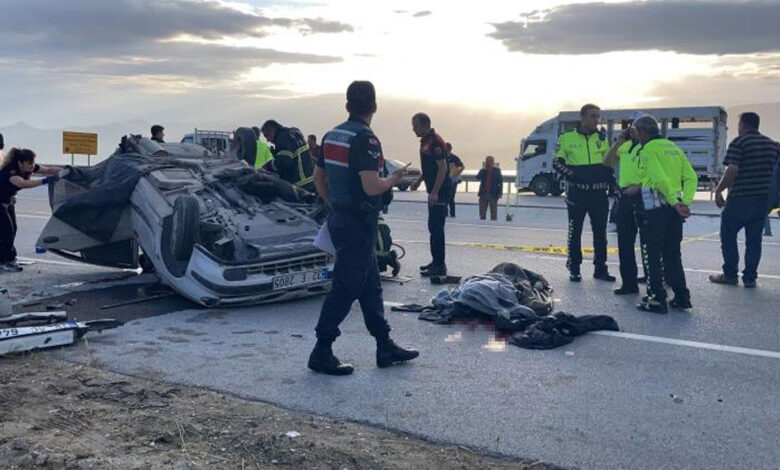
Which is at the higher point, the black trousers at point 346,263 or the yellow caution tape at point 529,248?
the black trousers at point 346,263

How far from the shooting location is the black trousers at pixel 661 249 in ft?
23.9

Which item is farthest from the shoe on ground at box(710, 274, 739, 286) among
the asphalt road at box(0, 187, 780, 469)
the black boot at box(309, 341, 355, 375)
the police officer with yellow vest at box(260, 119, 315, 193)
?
the black boot at box(309, 341, 355, 375)

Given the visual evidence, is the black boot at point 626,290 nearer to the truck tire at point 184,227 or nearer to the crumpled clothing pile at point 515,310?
the crumpled clothing pile at point 515,310

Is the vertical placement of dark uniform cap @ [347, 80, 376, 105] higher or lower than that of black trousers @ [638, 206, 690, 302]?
higher

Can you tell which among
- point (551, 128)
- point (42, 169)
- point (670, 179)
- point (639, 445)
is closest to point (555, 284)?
point (670, 179)

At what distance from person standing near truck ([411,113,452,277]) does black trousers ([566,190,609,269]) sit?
1466 millimetres

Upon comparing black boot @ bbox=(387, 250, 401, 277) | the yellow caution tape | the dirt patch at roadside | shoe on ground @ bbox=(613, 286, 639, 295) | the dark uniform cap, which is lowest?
the dirt patch at roadside

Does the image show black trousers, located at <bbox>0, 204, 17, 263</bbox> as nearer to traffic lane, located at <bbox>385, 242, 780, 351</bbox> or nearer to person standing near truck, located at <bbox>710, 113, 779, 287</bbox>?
traffic lane, located at <bbox>385, 242, 780, 351</bbox>

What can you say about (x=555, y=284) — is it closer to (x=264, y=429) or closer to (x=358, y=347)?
(x=358, y=347)

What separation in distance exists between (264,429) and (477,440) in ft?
3.75

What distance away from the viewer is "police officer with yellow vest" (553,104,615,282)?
874 centimetres

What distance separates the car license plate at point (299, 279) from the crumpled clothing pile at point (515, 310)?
929mm

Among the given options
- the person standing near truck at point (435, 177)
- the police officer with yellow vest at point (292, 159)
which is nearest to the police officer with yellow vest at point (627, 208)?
the person standing near truck at point (435, 177)

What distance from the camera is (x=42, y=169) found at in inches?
371
